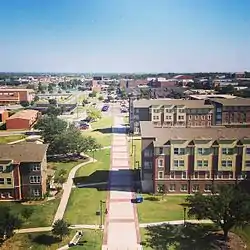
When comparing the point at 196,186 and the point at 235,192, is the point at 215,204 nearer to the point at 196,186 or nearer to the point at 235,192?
the point at 235,192

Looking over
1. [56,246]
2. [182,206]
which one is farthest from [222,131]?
[56,246]

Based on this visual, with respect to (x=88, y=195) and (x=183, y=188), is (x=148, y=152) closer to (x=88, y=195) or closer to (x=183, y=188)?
(x=183, y=188)

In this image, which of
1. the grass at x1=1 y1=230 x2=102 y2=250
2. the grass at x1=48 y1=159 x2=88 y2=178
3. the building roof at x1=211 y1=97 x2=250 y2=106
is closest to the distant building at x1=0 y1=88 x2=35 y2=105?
the grass at x1=48 y1=159 x2=88 y2=178

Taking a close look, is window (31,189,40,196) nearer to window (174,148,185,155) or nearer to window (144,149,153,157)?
window (144,149,153,157)

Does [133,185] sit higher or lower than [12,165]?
lower

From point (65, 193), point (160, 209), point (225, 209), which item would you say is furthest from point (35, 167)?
point (225, 209)

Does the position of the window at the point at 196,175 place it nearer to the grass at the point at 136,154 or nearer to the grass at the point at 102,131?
the grass at the point at 136,154

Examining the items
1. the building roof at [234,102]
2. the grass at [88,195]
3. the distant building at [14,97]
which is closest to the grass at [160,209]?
the grass at [88,195]
